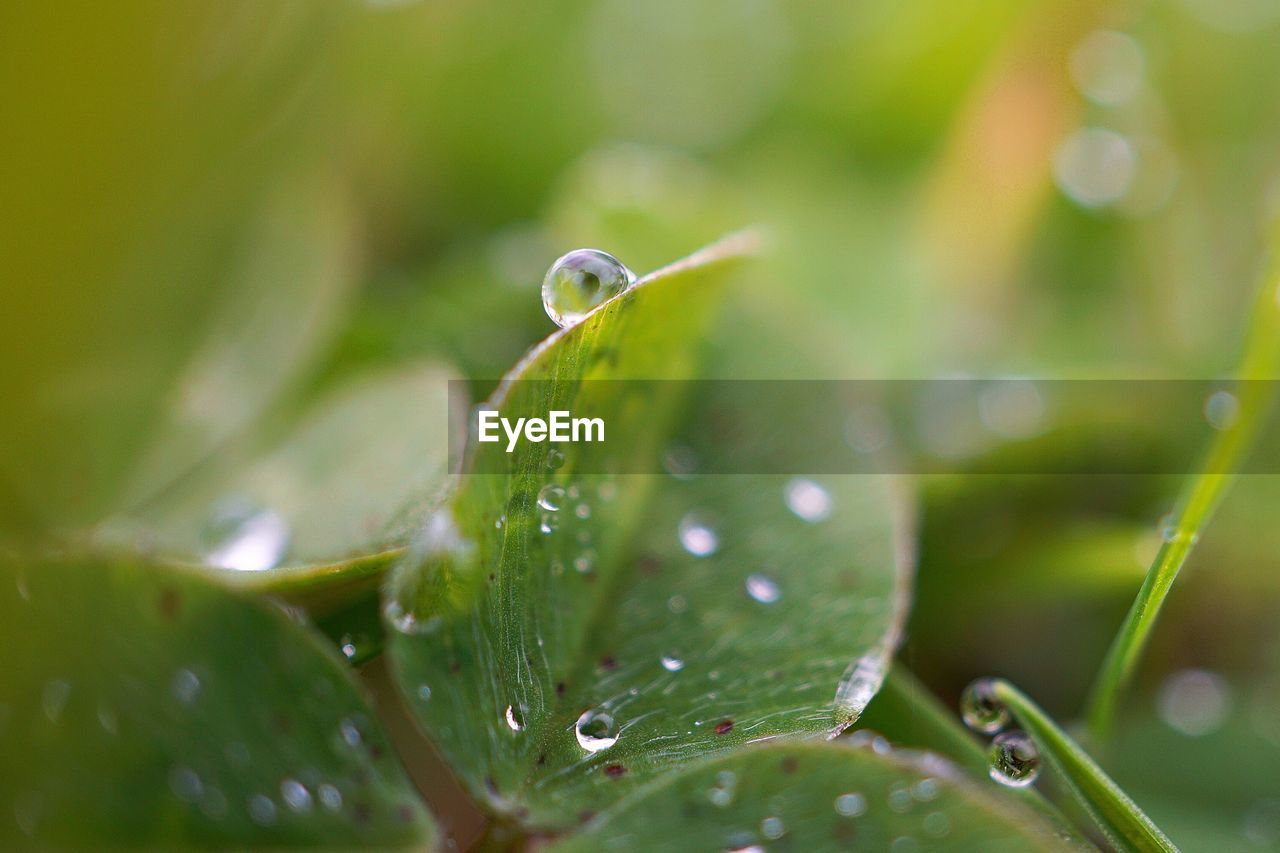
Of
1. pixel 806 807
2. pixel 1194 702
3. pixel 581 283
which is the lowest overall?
pixel 1194 702

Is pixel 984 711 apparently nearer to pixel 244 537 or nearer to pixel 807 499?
pixel 807 499

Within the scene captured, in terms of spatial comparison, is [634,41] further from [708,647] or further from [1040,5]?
[708,647]

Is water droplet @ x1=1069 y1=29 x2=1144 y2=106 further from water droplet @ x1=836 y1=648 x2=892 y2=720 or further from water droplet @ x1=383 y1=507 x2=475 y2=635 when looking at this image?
water droplet @ x1=383 y1=507 x2=475 y2=635

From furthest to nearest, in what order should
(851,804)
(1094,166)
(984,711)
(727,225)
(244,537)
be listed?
1. (1094,166)
2. (727,225)
3. (244,537)
4. (984,711)
5. (851,804)

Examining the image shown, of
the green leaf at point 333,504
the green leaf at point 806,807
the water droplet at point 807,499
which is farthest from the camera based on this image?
the water droplet at point 807,499

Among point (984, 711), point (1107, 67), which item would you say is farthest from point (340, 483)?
point (1107, 67)

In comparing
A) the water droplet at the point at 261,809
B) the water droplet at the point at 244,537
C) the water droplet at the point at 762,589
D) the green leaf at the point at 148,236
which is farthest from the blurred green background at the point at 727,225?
the water droplet at the point at 261,809

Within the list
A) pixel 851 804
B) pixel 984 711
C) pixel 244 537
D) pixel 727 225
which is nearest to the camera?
pixel 851 804

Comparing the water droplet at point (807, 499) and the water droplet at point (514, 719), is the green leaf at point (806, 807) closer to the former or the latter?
the water droplet at point (514, 719)
